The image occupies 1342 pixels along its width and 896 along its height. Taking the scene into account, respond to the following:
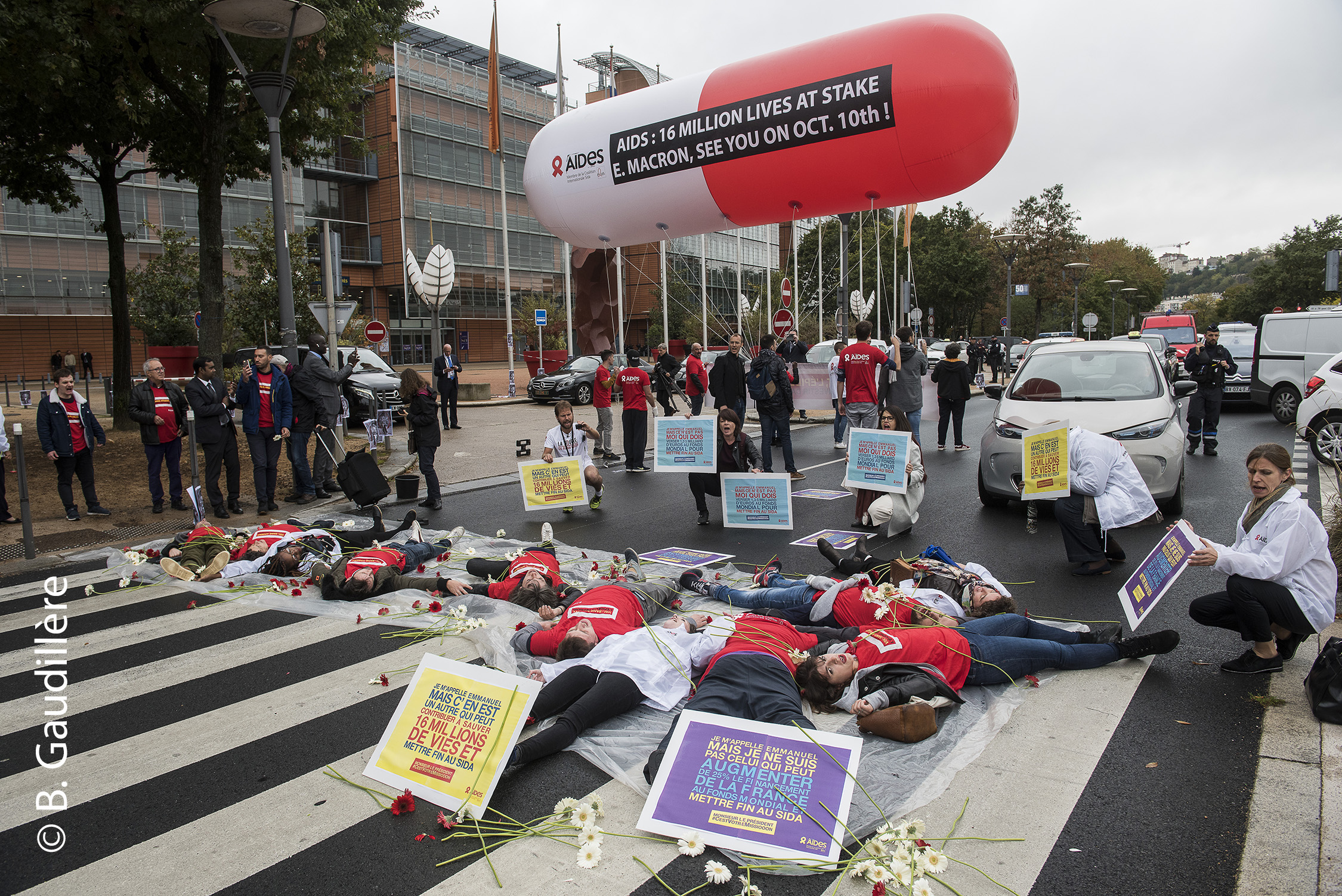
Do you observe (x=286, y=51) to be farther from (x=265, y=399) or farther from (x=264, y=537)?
(x=264, y=537)

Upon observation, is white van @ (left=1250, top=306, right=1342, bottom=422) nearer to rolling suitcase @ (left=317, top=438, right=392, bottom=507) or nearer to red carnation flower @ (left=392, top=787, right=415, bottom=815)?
rolling suitcase @ (left=317, top=438, right=392, bottom=507)

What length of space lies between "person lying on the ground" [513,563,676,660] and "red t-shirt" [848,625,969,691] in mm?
1510

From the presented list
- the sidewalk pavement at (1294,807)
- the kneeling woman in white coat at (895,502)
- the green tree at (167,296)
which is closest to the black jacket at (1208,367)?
the kneeling woman in white coat at (895,502)

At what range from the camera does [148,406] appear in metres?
10.4

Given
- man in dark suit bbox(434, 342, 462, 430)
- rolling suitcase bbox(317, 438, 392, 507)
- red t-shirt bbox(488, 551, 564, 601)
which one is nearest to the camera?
red t-shirt bbox(488, 551, 564, 601)

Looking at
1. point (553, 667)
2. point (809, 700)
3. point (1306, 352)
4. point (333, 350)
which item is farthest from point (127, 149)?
point (1306, 352)

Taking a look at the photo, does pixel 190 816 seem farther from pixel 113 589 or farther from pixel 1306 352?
pixel 1306 352

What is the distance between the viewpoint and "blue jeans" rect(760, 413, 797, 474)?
12484mm

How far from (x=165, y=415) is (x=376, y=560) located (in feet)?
17.1

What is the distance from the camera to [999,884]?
3.08 m

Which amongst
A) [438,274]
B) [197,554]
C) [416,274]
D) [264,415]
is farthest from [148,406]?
[416,274]

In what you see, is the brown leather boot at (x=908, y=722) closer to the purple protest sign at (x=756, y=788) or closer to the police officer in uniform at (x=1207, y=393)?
the purple protest sign at (x=756, y=788)

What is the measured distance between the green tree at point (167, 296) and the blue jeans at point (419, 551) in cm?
2913

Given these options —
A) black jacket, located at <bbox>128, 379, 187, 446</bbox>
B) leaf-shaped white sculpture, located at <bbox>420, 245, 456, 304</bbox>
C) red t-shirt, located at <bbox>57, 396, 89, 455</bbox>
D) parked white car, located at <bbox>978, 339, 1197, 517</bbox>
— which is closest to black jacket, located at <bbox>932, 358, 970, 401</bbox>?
parked white car, located at <bbox>978, 339, 1197, 517</bbox>
